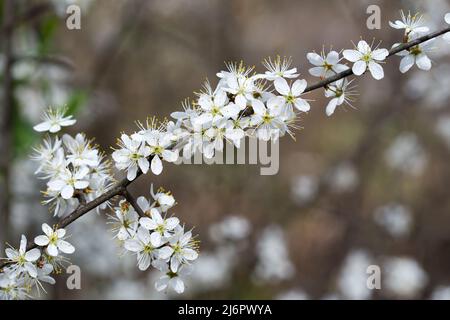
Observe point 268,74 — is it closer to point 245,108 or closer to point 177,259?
point 245,108

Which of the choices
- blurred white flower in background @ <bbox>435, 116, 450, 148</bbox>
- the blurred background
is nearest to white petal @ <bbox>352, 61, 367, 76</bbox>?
the blurred background

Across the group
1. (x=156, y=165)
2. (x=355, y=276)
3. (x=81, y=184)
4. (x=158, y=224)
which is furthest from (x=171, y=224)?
(x=355, y=276)

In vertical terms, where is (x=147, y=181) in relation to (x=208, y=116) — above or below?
above

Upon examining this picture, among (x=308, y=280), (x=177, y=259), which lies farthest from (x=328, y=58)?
(x=308, y=280)

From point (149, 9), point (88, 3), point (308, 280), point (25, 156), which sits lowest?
point (308, 280)

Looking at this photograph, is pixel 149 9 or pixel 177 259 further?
pixel 149 9

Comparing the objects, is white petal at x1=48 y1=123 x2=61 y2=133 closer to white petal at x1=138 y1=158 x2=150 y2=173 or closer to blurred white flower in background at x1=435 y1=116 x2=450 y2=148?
white petal at x1=138 y1=158 x2=150 y2=173
